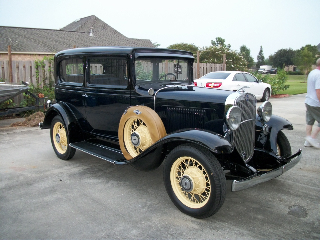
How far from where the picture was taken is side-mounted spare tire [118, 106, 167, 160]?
3676mm

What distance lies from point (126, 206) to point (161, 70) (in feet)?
6.99

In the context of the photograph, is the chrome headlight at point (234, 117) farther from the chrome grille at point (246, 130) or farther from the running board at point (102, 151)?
the running board at point (102, 151)

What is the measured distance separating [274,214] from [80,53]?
12.0 ft

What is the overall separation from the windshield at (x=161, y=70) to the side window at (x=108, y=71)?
0.21 m

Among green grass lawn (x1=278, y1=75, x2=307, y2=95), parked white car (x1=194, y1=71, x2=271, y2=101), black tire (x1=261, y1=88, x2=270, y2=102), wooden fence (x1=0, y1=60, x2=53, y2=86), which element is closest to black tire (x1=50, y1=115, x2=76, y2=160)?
wooden fence (x1=0, y1=60, x2=53, y2=86)

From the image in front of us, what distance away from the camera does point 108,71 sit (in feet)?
14.7

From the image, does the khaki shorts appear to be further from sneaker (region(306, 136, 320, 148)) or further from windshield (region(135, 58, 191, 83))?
windshield (region(135, 58, 191, 83))

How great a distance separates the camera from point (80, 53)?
4.80 meters

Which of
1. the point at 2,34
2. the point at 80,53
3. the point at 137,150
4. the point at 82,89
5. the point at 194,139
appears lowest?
the point at 137,150

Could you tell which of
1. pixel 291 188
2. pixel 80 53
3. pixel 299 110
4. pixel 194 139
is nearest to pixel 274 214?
pixel 291 188

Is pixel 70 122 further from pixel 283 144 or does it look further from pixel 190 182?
pixel 283 144

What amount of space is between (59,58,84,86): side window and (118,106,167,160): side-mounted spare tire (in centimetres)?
139

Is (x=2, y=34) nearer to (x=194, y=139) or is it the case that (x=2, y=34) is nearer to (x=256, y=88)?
(x=256, y=88)

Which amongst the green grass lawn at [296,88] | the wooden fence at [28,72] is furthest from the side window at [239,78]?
the wooden fence at [28,72]
